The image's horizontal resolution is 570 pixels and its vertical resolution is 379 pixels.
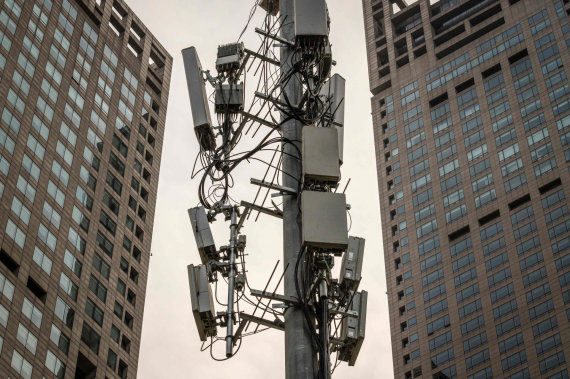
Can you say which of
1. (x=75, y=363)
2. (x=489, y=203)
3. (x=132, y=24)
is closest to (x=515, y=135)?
(x=489, y=203)

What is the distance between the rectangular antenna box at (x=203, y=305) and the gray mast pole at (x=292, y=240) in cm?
128

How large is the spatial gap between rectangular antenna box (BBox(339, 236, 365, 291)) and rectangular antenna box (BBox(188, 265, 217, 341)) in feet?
7.05

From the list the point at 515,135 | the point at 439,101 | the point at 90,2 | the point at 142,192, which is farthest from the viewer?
the point at 439,101

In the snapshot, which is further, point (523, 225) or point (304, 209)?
point (523, 225)

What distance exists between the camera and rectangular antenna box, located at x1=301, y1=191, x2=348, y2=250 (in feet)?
51.1

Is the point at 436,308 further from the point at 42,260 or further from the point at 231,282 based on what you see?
the point at 231,282

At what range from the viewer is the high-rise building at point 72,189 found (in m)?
91.6

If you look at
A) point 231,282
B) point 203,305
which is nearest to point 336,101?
point 231,282

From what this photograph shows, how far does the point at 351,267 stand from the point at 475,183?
134 meters

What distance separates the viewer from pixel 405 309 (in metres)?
142

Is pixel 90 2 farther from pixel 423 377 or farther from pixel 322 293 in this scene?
pixel 322 293

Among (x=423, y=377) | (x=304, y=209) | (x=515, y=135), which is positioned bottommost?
(x=304, y=209)

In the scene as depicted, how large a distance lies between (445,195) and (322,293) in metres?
137

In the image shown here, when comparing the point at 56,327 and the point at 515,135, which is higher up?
the point at 515,135
